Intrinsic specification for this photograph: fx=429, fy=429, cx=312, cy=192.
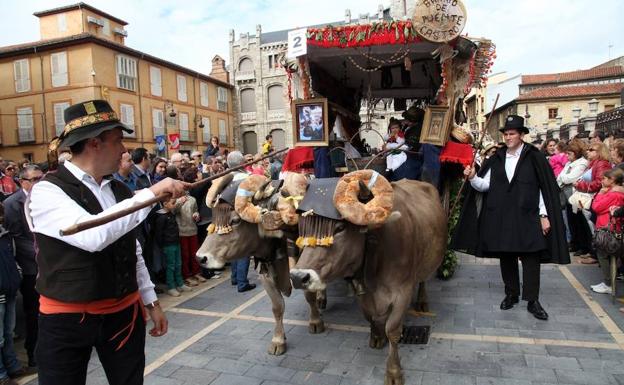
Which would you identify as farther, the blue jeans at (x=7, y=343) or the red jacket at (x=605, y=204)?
the red jacket at (x=605, y=204)

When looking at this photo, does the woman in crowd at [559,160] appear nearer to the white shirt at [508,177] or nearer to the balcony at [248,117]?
the white shirt at [508,177]

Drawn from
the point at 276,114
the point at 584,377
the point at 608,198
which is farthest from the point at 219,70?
the point at 584,377

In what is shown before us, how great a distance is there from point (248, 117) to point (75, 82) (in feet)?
56.6

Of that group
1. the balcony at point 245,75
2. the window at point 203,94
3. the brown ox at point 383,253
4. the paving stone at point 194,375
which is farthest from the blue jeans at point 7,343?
the balcony at point 245,75

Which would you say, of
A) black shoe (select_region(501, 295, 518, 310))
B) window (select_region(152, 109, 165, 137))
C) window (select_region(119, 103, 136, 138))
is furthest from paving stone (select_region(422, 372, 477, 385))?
window (select_region(152, 109, 165, 137))

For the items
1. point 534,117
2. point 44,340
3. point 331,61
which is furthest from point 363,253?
point 534,117

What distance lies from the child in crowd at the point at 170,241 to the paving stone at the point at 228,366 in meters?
2.52

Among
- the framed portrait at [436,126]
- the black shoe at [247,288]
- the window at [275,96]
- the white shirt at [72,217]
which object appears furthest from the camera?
the window at [275,96]

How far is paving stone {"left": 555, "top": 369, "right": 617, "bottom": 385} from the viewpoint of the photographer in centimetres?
357

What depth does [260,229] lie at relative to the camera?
13.4ft

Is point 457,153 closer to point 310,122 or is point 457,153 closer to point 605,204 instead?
point 605,204

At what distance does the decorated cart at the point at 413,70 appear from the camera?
5469mm

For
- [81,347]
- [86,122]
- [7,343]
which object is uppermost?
[86,122]

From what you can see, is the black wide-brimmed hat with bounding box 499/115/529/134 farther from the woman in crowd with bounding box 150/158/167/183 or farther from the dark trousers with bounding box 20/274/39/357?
the dark trousers with bounding box 20/274/39/357
